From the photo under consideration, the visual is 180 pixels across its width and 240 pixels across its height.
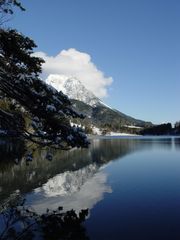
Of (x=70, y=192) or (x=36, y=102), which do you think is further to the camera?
(x=70, y=192)

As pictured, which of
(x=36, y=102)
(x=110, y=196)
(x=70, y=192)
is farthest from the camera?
(x=70, y=192)

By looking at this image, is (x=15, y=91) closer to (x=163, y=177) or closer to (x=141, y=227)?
(x=141, y=227)

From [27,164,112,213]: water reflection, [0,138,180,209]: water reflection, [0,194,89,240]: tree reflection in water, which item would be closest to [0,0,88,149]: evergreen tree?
[0,194,89,240]: tree reflection in water

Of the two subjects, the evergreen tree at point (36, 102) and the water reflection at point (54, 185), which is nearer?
the evergreen tree at point (36, 102)

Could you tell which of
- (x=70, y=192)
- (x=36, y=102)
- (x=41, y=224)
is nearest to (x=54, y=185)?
(x=70, y=192)

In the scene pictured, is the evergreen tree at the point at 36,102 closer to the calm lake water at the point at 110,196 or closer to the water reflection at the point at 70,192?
the calm lake water at the point at 110,196

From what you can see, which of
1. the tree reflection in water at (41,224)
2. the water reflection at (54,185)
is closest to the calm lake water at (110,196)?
the water reflection at (54,185)

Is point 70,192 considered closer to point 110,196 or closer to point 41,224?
point 110,196

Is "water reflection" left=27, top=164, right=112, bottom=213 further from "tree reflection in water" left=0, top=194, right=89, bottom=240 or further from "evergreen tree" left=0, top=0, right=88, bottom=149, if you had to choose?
"evergreen tree" left=0, top=0, right=88, bottom=149

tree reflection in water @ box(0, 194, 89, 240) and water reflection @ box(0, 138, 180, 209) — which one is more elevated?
water reflection @ box(0, 138, 180, 209)

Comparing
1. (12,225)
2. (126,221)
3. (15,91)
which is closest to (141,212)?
(126,221)

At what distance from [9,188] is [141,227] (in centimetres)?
1617

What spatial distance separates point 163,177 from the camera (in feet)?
127

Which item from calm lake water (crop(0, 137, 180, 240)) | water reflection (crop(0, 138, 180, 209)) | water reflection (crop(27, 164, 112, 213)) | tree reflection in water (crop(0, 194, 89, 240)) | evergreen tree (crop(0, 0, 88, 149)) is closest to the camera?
evergreen tree (crop(0, 0, 88, 149))
